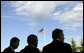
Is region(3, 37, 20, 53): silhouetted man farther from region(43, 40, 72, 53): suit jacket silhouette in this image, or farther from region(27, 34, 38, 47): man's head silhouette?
region(43, 40, 72, 53): suit jacket silhouette

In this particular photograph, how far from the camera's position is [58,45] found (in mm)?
7203

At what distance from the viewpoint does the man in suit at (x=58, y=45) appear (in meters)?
7.14

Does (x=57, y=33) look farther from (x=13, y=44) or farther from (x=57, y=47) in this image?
(x=13, y=44)

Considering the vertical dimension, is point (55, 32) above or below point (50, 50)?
above

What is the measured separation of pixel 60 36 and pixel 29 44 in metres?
1.07

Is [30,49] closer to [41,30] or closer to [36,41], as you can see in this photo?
[36,41]

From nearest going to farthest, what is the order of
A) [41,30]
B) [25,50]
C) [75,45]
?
1. [25,50]
2. [41,30]
3. [75,45]

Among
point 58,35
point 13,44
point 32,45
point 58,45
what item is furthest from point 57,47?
point 13,44

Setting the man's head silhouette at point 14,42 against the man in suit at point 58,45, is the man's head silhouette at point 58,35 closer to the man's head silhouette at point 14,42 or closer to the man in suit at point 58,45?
the man in suit at point 58,45

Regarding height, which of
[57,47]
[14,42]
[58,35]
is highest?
[58,35]

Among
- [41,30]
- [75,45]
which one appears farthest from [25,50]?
[75,45]

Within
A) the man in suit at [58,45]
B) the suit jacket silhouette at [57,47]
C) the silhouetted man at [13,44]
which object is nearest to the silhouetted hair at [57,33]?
the man in suit at [58,45]

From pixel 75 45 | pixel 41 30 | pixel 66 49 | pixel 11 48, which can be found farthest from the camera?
pixel 75 45

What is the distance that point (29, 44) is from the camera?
7.78 m
